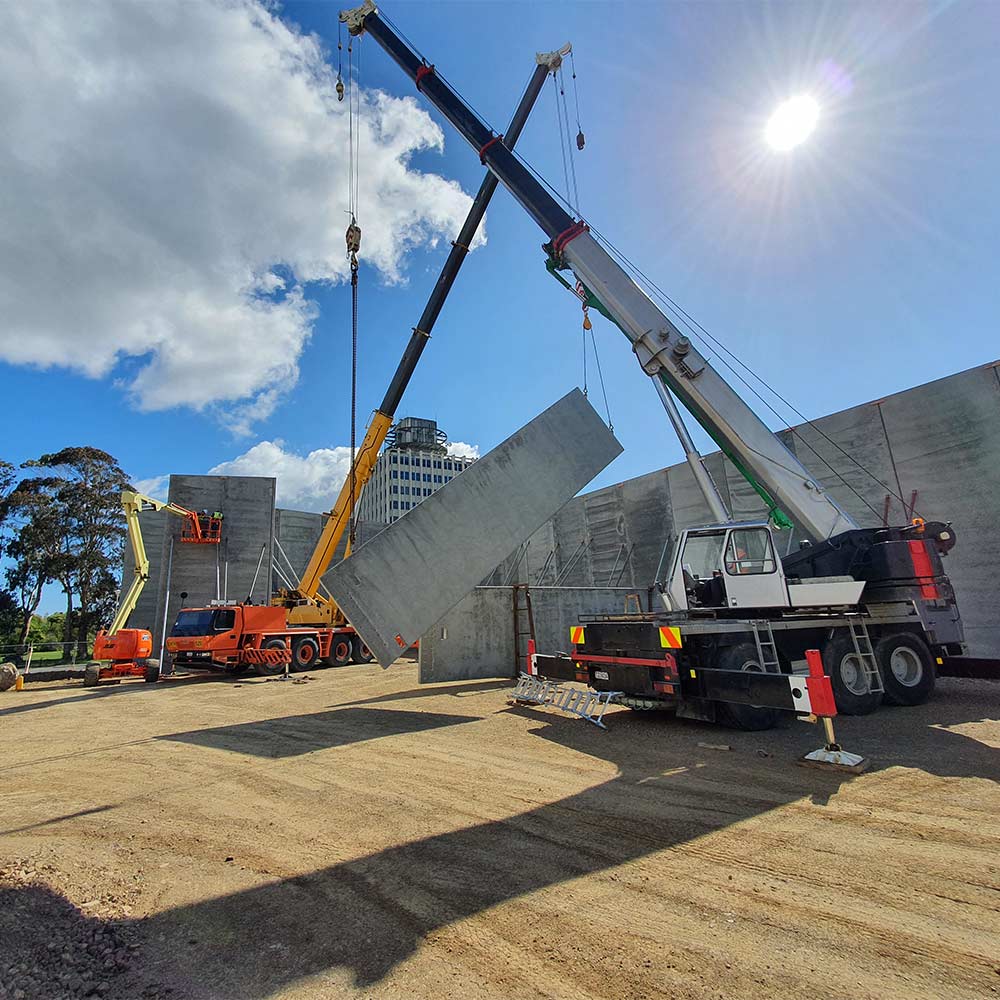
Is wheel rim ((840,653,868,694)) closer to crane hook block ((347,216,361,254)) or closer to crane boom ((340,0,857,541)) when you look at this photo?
crane boom ((340,0,857,541))

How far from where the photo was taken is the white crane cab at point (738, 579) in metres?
6.82

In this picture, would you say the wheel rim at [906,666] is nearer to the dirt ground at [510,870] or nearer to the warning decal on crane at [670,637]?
the dirt ground at [510,870]

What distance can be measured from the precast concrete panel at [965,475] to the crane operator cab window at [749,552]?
7331 mm

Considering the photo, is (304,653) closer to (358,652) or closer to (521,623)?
(358,652)

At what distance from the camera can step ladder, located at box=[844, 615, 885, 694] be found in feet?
22.9

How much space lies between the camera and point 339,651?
56.6 feet

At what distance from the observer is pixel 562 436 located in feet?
28.8

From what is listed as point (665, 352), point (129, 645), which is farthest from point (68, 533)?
Result: point (665, 352)

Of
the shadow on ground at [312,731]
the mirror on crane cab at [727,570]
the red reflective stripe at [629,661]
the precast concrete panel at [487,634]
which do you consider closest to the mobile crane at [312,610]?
the precast concrete panel at [487,634]

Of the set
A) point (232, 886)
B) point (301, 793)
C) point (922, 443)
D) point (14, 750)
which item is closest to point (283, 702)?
point (14, 750)

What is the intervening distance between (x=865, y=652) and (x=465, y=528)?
18.1 feet

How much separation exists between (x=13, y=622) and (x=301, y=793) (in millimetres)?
42432

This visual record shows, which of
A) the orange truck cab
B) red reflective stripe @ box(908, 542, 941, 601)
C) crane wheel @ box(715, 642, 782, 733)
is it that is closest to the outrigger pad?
crane wheel @ box(715, 642, 782, 733)

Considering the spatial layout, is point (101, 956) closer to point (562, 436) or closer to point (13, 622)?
point (562, 436)
